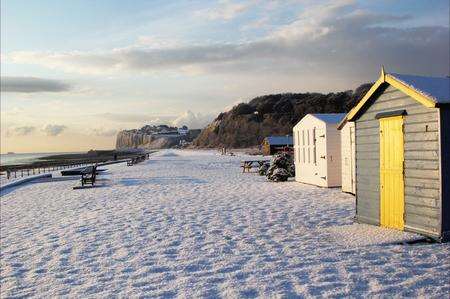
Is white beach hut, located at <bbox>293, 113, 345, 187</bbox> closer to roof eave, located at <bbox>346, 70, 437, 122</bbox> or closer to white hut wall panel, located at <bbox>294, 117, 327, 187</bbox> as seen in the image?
white hut wall panel, located at <bbox>294, 117, 327, 187</bbox>

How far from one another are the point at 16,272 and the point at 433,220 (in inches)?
305

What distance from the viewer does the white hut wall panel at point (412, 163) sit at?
8.59 m

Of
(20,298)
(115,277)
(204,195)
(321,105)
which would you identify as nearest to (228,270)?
(115,277)

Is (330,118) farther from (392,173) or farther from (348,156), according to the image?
(392,173)

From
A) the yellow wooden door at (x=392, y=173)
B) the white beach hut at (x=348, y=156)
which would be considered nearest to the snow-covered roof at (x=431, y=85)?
the yellow wooden door at (x=392, y=173)

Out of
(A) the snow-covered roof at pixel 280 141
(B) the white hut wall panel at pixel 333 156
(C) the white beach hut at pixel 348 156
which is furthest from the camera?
(A) the snow-covered roof at pixel 280 141

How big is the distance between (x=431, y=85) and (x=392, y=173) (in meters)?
1.99

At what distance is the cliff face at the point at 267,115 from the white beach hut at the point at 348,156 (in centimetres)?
12657

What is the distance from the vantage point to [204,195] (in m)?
17.3

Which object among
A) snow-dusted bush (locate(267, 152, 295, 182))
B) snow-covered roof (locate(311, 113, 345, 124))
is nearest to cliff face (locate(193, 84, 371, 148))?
snow-dusted bush (locate(267, 152, 295, 182))

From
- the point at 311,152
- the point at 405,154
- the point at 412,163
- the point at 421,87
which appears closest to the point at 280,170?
the point at 311,152

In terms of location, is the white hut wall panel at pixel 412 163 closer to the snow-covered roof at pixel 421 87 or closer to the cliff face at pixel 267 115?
the snow-covered roof at pixel 421 87

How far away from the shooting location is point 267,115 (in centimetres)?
16250

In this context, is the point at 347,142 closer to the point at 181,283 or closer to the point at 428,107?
the point at 428,107
